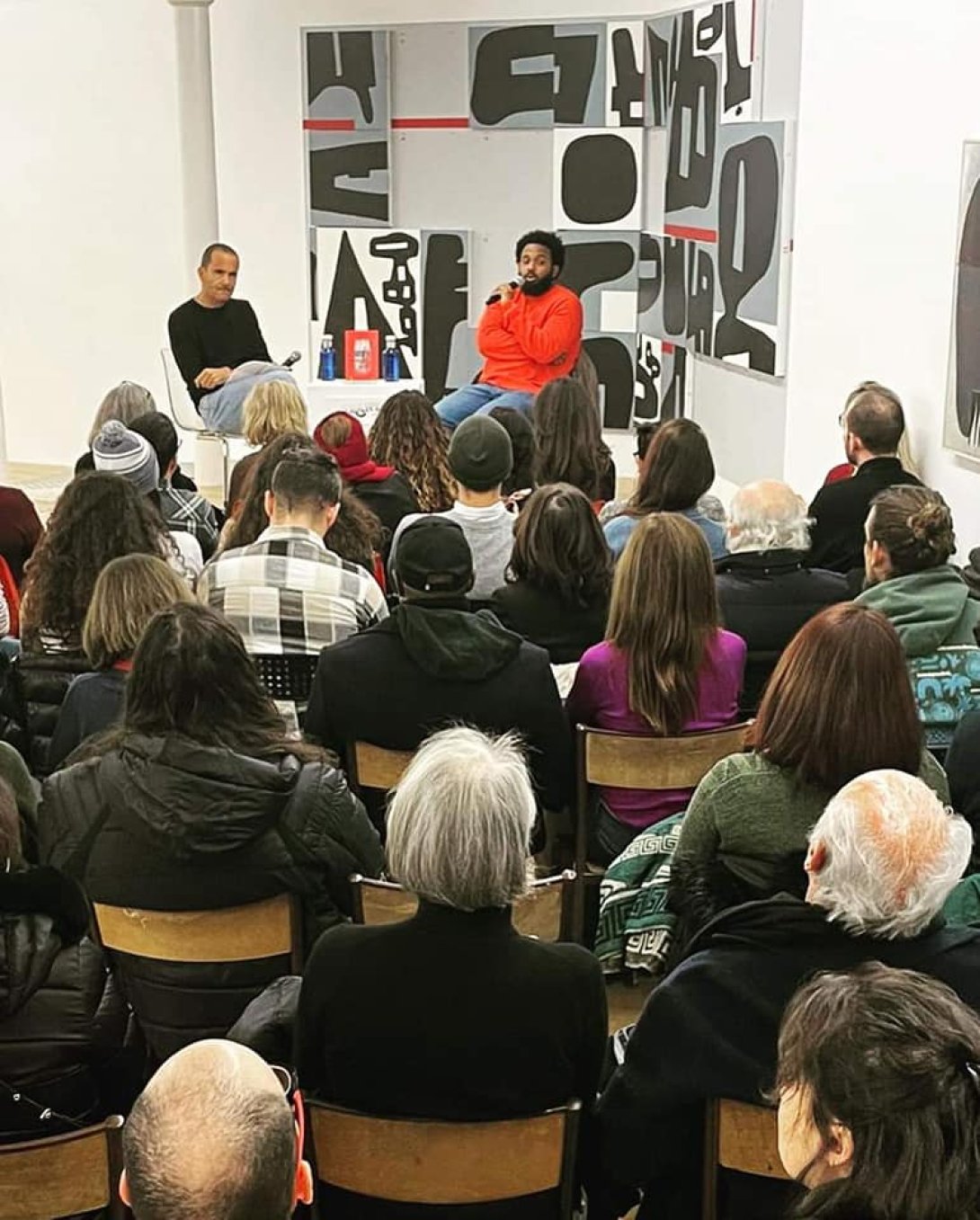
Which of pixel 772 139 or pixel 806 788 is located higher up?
pixel 772 139

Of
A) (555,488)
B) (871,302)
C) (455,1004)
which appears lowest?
(455,1004)

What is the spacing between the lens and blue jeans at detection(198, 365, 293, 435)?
22.9 ft

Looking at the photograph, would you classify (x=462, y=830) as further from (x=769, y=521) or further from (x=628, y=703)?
(x=769, y=521)

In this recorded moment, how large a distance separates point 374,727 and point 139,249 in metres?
7.19

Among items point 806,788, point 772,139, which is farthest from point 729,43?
point 806,788

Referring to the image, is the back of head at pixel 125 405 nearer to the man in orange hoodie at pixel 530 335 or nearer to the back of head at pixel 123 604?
the man in orange hoodie at pixel 530 335

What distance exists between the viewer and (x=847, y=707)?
97.9 inches

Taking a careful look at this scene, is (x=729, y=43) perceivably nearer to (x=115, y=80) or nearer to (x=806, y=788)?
(x=115, y=80)

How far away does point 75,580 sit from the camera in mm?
3672

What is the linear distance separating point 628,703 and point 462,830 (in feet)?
4.39

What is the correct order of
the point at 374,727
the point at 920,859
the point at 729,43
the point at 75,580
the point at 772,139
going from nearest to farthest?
the point at 920,859 → the point at 374,727 → the point at 75,580 → the point at 772,139 → the point at 729,43

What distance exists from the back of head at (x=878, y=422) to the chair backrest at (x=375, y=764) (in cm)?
231

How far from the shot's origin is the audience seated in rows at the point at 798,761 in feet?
8.17

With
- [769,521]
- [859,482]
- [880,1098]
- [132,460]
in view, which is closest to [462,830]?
[880,1098]
